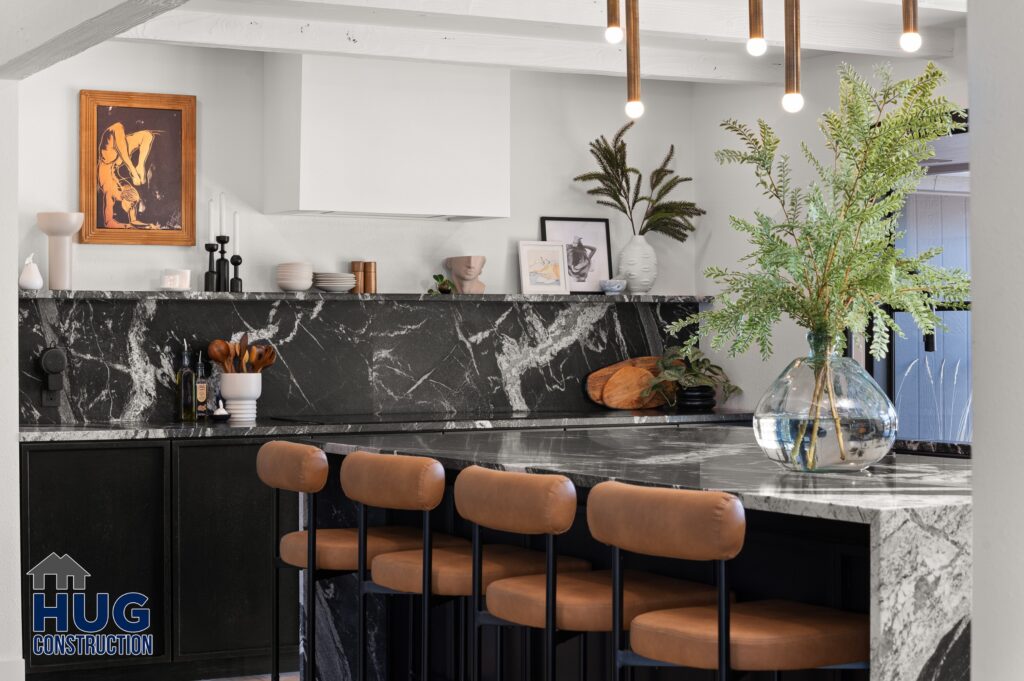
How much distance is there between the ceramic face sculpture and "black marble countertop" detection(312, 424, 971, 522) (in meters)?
1.91

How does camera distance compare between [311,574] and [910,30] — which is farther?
[311,574]

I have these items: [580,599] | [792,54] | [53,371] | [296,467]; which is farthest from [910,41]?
[53,371]

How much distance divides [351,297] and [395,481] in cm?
274

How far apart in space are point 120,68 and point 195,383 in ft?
4.88

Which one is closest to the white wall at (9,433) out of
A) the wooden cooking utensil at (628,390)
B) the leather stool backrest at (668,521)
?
the leather stool backrest at (668,521)

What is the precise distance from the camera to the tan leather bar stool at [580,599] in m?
3.12

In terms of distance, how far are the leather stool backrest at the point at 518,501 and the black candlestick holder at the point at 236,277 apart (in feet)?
9.73

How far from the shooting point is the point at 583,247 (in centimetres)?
705

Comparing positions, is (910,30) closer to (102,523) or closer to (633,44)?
(633,44)

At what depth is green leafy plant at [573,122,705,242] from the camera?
23.1ft

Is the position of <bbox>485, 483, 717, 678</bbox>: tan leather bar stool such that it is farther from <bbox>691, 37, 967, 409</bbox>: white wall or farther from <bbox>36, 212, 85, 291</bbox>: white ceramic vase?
<bbox>691, 37, 967, 409</bbox>: white wall

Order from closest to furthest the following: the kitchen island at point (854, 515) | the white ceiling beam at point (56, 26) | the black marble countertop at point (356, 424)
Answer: the kitchen island at point (854, 515)
the white ceiling beam at point (56, 26)
the black marble countertop at point (356, 424)

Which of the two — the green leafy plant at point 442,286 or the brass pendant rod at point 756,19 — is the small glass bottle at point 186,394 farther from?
the brass pendant rod at point 756,19

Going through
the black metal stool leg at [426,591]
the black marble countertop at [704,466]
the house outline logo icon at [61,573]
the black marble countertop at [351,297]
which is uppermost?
the black marble countertop at [351,297]
